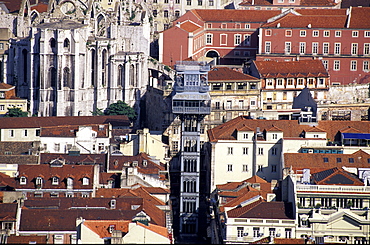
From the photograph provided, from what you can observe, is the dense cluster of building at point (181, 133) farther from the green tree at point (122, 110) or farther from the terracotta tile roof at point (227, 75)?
the green tree at point (122, 110)

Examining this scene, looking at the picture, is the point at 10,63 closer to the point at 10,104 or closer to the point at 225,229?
the point at 10,104

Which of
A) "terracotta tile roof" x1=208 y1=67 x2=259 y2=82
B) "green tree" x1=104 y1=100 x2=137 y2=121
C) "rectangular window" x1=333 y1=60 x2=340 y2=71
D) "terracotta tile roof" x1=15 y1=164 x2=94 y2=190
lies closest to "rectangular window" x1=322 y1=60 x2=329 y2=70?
"rectangular window" x1=333 y1=60 x2=340 y2=71

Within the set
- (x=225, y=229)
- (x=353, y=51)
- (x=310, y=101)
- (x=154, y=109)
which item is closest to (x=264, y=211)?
(x=225, y=229)

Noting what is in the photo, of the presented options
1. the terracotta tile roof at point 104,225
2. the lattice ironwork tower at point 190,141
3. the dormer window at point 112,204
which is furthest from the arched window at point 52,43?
the terracotta tile roof at point 104,225

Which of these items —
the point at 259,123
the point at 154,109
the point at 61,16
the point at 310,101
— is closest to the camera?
the point at 259,123

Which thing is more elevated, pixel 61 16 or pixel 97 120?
pixel 61 16

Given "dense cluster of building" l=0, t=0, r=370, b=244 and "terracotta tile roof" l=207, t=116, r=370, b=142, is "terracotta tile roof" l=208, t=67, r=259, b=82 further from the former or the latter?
"terracotta tile roof" l=207, t=116, r=370, b=142

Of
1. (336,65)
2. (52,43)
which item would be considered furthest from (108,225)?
(336,65)
